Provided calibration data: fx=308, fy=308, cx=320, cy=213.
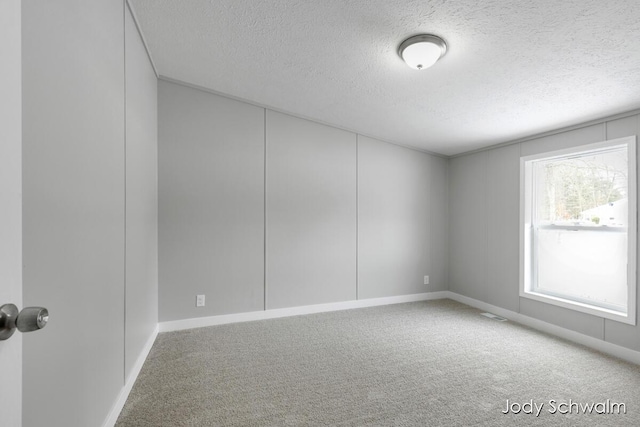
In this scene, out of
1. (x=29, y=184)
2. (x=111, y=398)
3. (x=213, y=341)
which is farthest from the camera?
(x=213, y=341)

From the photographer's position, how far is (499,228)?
4.14 metres

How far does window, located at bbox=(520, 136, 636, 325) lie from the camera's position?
9.64 ft

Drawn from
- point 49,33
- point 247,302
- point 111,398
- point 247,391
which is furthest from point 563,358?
point 49,33

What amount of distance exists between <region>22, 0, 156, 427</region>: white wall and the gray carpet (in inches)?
21.7

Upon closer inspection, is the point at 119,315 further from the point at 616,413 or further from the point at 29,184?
the point at 616,413

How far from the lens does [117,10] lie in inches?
78.0

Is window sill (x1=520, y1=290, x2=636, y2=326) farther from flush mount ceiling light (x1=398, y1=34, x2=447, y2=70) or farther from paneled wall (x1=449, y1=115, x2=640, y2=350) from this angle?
flush mount ceiling light (x1=398, y1=34, x2=447, y2=70)

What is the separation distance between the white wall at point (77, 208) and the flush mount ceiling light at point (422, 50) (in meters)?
1.92

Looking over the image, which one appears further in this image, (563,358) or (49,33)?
(563,358)

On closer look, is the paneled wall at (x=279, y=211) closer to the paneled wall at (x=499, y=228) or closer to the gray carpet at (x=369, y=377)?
the paneled wall at (x=499, y=228)

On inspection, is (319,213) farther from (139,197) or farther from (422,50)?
(422,50)

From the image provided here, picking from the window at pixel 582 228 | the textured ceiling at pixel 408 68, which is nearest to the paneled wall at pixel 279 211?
the textured ceiling at pixel 408 68

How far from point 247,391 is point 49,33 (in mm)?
2305
